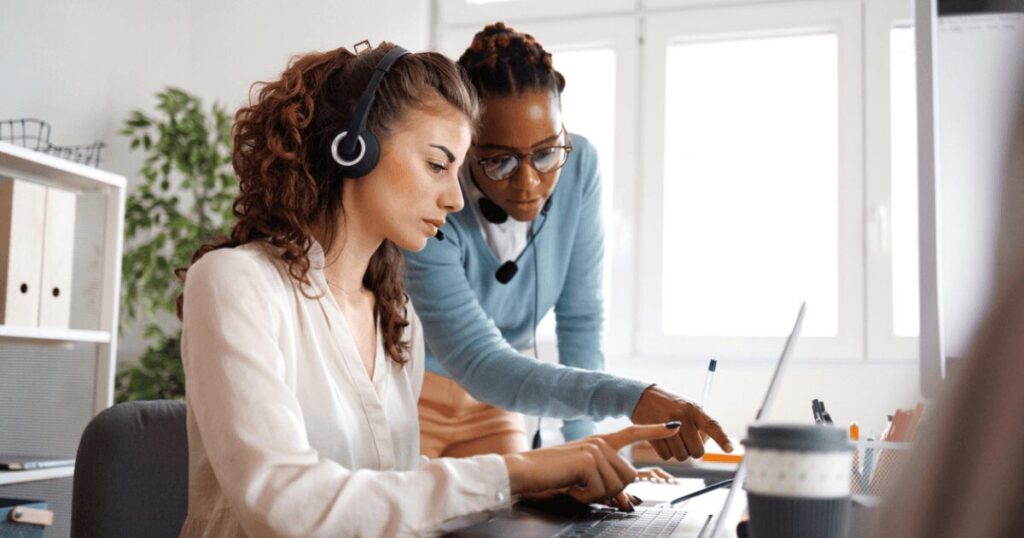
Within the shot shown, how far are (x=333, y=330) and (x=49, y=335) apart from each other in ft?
5.55

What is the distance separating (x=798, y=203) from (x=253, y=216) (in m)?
2.62

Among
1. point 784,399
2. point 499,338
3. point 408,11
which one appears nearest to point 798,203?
point 784,399

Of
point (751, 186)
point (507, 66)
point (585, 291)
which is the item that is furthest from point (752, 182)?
point (507, 66)

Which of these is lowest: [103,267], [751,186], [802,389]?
[802,389]

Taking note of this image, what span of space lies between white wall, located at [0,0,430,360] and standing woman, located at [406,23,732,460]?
2.07m

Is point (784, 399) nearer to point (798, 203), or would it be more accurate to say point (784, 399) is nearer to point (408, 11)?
point (798, 203)

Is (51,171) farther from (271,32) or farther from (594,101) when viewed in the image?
(594,101)

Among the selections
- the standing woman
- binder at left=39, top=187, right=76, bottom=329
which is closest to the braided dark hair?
the standing woman

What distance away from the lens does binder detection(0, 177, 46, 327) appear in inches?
96.8

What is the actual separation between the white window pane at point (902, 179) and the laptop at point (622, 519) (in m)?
2.51

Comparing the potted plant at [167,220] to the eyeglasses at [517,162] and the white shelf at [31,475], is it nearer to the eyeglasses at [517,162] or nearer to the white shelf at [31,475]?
the white shelf at [31,475]

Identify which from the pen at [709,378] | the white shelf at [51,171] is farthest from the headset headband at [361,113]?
the white shelf at [51,171]

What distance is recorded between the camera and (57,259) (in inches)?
103

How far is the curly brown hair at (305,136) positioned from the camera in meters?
1.21
